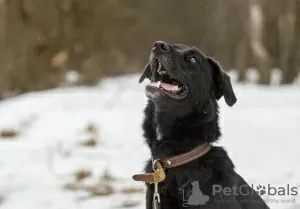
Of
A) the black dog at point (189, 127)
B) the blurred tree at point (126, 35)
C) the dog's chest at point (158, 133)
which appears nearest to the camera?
the black dog at point (189, 127)

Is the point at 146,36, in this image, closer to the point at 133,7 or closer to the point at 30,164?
the point at 133,7

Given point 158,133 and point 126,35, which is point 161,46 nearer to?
point 158,133

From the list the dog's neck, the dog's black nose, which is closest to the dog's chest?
the dog's neck

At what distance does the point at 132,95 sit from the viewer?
262cm

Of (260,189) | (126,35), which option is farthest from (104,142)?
(260,189)

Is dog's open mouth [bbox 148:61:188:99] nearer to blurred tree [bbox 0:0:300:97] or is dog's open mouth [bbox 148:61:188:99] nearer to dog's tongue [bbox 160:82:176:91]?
dog's tongue [bbox 160:82:176:91]

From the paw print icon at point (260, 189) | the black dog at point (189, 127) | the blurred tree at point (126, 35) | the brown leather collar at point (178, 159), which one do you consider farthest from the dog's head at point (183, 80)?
the blurred tree at point (126, 35)

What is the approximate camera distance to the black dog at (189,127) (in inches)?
46.3

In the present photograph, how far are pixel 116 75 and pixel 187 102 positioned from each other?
1.56 m

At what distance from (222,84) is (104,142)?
1.26 metres

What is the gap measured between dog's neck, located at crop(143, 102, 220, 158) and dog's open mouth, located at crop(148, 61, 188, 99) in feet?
0.26

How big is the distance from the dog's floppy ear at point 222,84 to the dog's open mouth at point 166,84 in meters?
0.12

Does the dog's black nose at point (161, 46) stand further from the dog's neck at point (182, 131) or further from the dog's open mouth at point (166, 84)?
the dog's neck at point (182, 131)

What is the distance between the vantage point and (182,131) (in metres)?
1.27
